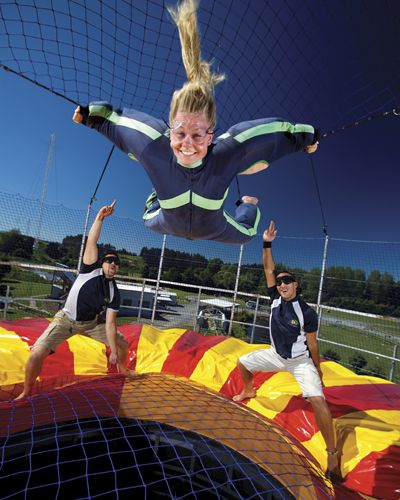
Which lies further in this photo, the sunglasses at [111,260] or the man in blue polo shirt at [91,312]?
the sunglasses at [111,260]

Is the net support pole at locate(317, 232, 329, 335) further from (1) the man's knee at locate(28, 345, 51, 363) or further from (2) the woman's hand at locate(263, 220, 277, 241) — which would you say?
(1) the man's knee at locate(28, 345, 51, 363)

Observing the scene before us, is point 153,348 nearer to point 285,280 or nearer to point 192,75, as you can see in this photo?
point 285,280

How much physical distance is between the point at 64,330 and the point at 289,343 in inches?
68.9

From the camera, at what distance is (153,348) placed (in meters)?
3.41

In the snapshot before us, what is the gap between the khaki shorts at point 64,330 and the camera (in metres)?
2.51

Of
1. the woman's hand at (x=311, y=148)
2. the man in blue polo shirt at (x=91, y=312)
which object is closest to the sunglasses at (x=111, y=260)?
the man in blue polo shirt at (x=91, y=312)

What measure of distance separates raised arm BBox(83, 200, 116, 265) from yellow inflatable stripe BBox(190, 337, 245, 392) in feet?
4.67

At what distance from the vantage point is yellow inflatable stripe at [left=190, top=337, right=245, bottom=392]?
3065 millimetres

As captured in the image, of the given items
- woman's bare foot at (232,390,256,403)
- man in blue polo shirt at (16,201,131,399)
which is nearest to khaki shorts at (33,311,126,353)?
man in blue polo shirt at (16,201,131,399)

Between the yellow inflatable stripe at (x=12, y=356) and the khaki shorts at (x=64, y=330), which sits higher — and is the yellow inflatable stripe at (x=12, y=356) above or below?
below

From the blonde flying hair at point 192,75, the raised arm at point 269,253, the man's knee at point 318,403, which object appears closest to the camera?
the blonde flying hair at point 192,75

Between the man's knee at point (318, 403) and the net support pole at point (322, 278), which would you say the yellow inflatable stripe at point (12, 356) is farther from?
the net support pole at point (322, 278)

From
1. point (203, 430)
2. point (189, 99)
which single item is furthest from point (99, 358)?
point (189, 99)

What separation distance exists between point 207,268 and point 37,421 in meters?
4.30
